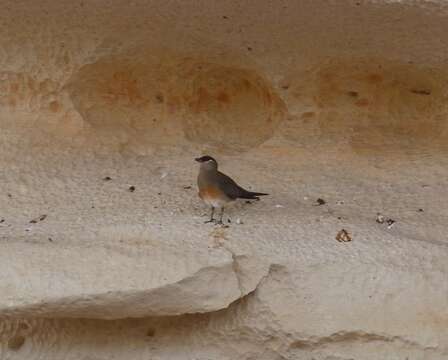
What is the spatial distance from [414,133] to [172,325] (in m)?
0.76

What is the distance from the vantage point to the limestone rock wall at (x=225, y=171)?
1.48 m

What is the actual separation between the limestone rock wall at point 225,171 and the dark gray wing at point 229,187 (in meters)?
0.05

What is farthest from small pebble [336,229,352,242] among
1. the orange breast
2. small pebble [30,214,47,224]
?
small pebble [30,214,47,224]

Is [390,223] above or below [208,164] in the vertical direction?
below

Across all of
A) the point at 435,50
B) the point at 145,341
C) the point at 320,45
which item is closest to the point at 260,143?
the point at 320,45

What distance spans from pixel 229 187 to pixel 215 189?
0.03m

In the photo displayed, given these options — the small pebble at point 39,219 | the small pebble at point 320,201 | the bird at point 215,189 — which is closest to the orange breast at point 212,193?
the bird at point 215,189

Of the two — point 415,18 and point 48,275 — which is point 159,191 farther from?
point 415,18

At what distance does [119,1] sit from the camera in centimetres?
166

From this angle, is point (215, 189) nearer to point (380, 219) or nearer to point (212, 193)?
point (212, 193)

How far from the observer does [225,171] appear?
73.1 inches

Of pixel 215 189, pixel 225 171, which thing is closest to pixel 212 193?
pixel 215 189

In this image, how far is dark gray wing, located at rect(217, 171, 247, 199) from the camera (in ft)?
5.37

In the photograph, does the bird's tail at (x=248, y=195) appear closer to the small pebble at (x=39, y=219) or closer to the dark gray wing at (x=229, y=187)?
the dark gray wing at (x=229, y=187)
